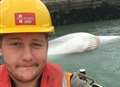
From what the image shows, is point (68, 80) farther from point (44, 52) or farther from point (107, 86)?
point (107, 86)

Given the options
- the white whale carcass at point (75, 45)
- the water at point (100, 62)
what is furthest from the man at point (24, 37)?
the white whale carcass at point (75, 45)

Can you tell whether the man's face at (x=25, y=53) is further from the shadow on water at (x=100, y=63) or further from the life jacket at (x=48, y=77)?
the shadow on water at (x=100, y=63)

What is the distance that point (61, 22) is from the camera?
1639cm

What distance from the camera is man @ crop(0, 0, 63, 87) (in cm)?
121

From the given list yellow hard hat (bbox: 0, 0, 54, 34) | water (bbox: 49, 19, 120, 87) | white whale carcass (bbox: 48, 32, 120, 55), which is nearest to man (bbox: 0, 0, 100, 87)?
yellow hard hat (bbox: 0, 0, 54, 34)

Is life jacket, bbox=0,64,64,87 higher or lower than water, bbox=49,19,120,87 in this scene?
higher

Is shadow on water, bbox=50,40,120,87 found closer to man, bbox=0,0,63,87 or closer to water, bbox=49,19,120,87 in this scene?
water, bbox=49,19,120,87

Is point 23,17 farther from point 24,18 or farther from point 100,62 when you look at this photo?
point 100,62

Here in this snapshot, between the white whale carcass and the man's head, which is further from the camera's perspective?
the white whale carcass

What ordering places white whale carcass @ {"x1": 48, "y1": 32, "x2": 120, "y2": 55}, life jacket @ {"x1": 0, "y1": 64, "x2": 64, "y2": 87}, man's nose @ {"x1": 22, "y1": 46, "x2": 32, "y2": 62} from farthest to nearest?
white whale carcass @ {"x1": 48, "y1": 32, "x2": 120, "y2": 55}, life jacket @ {"x1": 0, "y1": 64, "x2": 64, "y2": 87}, man's nose @ {"x1": 22, "y1": 46, "x2": 32, "y2": 62}

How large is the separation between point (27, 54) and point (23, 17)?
11 cm

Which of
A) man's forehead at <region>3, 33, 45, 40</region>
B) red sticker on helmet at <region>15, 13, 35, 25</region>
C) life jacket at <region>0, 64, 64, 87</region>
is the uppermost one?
red sticker on helmet at <region>15, 13, 35, 25</region>

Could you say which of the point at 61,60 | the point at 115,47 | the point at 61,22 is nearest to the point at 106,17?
the point at 61,22

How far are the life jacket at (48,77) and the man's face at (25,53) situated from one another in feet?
0.34
